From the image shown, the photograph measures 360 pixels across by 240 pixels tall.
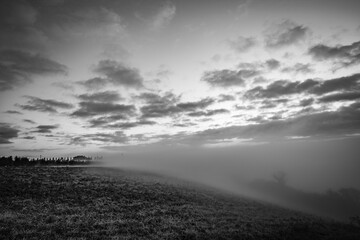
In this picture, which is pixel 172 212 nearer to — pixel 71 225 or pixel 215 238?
pixel 215 238

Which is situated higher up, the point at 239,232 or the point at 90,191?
the point at 90,191

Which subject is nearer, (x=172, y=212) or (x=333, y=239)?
(x=333, y=239)

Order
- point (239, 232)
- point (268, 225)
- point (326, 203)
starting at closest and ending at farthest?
point (239, 232) < point (268, 225) < point (326, 203)

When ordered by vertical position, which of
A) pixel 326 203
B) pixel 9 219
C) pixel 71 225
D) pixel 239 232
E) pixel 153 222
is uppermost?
pixel 9 219

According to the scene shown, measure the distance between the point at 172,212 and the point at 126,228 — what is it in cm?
824

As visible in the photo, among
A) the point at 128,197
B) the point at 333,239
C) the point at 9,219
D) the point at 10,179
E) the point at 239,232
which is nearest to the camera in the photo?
the point at 9,219

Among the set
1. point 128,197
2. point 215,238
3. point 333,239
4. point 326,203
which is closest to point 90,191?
point 128,197

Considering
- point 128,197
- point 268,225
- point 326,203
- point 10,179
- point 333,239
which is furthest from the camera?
point 326,203

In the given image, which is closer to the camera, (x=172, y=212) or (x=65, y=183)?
(x=172, y=212)

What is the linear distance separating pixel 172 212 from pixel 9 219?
15.7m

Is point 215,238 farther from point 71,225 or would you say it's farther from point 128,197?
point 128,197

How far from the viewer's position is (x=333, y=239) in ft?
67.8

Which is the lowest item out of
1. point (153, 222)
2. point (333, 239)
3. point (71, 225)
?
point (333, 239)

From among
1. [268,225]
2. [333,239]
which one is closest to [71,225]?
[268,225]
